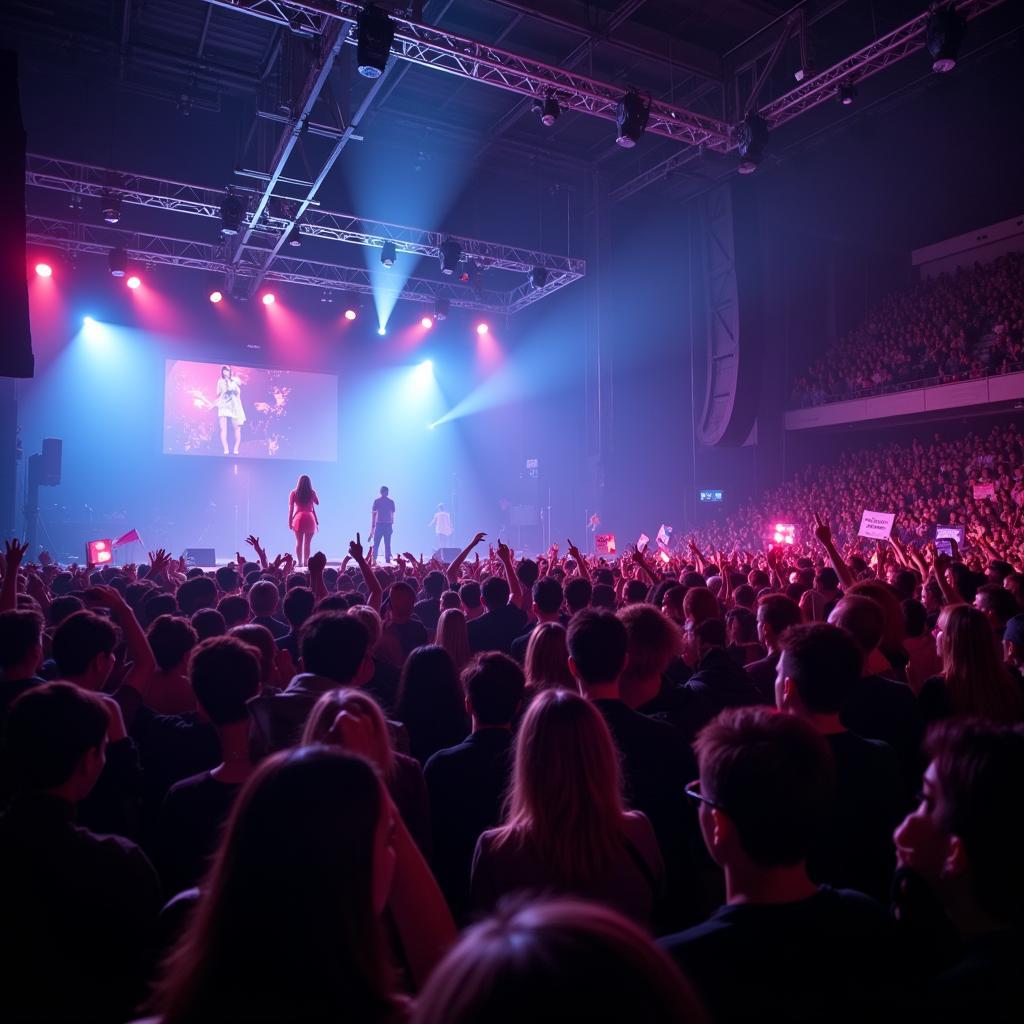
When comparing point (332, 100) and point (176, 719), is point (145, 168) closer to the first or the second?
point (332, 100)

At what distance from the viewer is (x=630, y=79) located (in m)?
16.3

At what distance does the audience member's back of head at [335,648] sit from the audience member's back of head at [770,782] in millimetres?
1858

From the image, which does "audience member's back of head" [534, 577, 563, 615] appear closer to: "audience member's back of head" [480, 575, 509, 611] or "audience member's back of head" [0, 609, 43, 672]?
"audience member's back of head" [480, 575, 509, 611]

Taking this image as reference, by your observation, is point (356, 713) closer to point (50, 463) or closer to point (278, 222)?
point (278, 222)

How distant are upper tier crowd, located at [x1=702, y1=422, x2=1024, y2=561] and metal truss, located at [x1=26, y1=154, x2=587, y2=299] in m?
7.81

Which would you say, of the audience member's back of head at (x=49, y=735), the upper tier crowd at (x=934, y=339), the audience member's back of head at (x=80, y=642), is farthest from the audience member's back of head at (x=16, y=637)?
the upper tier crowd at (x=934, y=339)

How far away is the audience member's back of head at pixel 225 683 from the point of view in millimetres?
2752

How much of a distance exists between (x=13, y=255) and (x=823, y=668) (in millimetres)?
4831

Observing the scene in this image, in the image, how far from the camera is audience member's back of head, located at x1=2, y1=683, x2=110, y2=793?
6.46 feet

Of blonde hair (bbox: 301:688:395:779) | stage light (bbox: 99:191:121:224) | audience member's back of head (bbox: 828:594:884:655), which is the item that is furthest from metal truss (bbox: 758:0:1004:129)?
blonde hair (bbox: 301:688:395:779)

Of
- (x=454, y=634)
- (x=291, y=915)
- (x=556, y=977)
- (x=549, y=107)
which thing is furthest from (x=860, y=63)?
(x=556, y=977)

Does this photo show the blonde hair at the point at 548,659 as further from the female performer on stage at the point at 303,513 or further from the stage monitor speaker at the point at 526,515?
the stage monitor speaker at the point at 526,515

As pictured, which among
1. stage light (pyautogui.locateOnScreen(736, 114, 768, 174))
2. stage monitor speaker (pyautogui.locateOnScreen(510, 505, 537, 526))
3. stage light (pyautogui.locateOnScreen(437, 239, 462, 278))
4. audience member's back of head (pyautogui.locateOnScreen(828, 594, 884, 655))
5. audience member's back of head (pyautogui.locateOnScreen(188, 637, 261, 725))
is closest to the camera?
audience member's back of head (pyautogui.locateOnScreen(188, 637, 261, 725))

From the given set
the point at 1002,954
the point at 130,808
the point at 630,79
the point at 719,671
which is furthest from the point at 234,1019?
the point at 630,79
